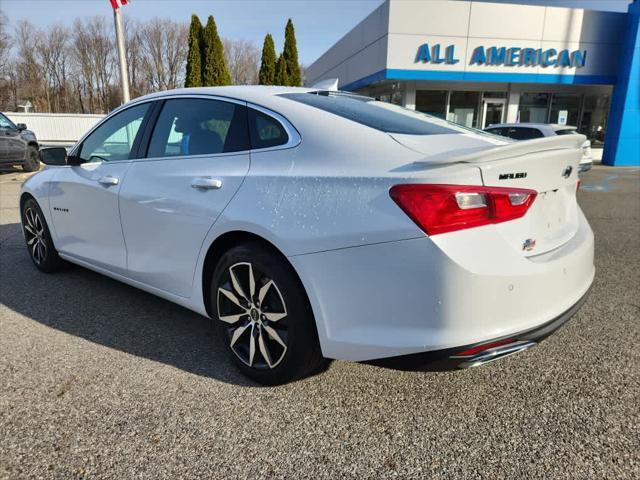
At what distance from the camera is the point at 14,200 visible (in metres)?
9.31

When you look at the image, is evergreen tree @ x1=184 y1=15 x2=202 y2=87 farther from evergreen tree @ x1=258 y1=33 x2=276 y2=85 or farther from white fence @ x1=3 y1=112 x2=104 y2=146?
white fence @ x1=3 y1=112 x2=104 y2=146

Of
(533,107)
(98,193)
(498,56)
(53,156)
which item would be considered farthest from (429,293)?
(533,107)

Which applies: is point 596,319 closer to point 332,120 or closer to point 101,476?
point 332,120

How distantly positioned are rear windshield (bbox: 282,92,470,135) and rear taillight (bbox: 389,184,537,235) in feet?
1.77

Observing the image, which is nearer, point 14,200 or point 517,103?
point 14,200

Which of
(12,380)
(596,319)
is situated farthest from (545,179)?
(12,380)

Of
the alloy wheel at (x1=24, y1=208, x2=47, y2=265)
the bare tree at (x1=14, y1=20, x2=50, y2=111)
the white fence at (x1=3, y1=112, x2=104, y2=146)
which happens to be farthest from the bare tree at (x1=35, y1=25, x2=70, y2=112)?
the alloy wheel at (x1=24, y1=208, x2=47, y2=265)

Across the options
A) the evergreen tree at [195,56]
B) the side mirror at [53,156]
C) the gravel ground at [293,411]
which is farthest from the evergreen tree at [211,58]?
the gravel ground at [293,411]

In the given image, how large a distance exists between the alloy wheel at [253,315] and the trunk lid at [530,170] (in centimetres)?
99

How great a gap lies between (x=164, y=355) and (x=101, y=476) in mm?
1049

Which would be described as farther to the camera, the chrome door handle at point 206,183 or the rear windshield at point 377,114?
the chrome door handle at point 206,183

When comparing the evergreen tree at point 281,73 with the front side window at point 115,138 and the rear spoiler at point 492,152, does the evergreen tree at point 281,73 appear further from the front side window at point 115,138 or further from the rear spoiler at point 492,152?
the rear spoiler at point 492,152

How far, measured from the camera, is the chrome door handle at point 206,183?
2.57 metres

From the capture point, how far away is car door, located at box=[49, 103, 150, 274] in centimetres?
335
